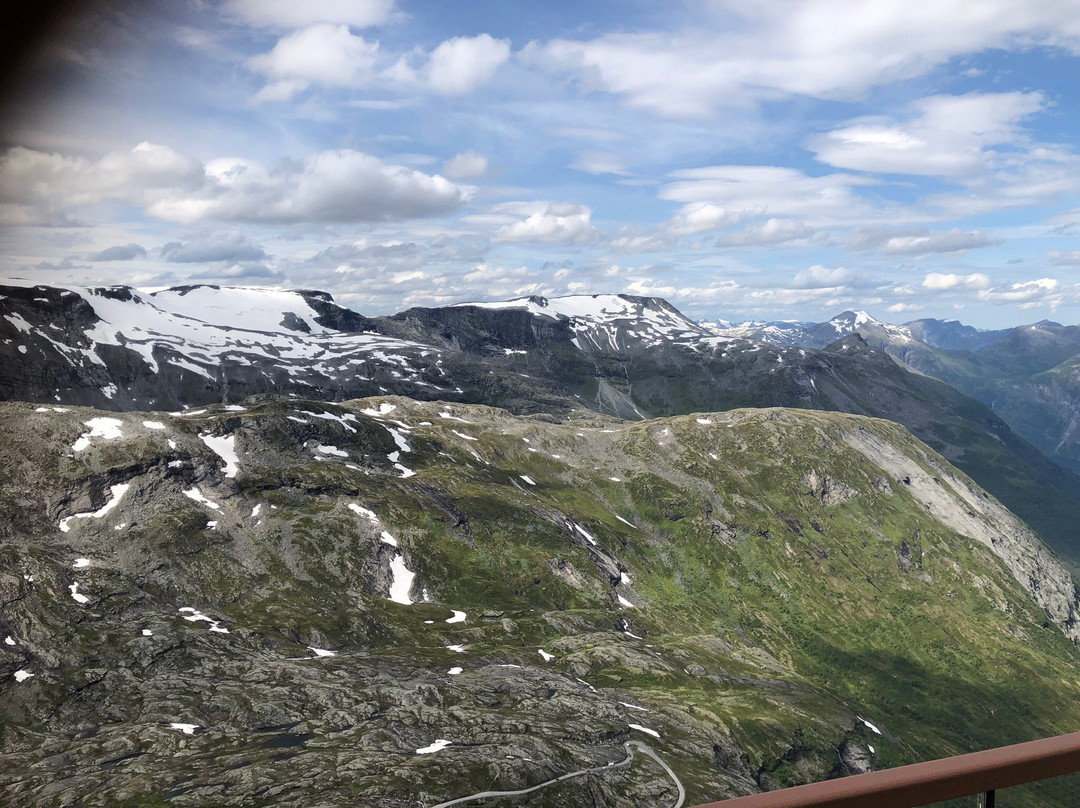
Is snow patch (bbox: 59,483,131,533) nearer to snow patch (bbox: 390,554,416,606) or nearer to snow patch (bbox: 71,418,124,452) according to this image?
snow patch (bbox: 71,418,124,452)

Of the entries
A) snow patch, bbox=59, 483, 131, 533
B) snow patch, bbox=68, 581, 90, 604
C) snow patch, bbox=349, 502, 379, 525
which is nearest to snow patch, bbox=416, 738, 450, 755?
snow patch, bbox=68, 581, 90, 604

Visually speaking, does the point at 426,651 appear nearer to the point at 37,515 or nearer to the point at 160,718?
the point at 160,718

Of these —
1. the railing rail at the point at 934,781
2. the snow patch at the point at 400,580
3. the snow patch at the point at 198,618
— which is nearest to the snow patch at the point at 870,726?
the snow patch at the point at 400,580

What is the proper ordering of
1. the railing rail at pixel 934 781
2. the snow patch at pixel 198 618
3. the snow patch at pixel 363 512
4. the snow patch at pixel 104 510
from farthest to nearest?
the snow patch at pixel 363 512, the snow patch at pixel 104 510, the snow patch at pixel 198 618, the railing rail at pixel 934 781

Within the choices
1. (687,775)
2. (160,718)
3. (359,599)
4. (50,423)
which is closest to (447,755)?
(687,775)

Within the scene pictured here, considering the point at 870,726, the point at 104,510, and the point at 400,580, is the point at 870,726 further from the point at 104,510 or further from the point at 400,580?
the point at 104,510

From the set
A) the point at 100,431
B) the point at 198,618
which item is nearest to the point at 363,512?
the point at 198,618

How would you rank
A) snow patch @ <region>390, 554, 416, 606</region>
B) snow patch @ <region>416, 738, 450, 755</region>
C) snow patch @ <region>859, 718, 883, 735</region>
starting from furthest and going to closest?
1. snow patch @ <region>390, 554, 416, 606</region>
2. snow patch @ <region>859, 718, 883, 735</region>
3. snow patch @ <region>416, 738, 450, 755</region>

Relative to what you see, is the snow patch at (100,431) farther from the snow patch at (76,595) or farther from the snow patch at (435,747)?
the snow patch at (435,747)

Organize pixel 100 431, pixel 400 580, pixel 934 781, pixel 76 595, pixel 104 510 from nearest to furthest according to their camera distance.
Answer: pixel 934 781 < pixel 76 595 < pixel 104 510 < pixel 400 580 < pixel 100 431
